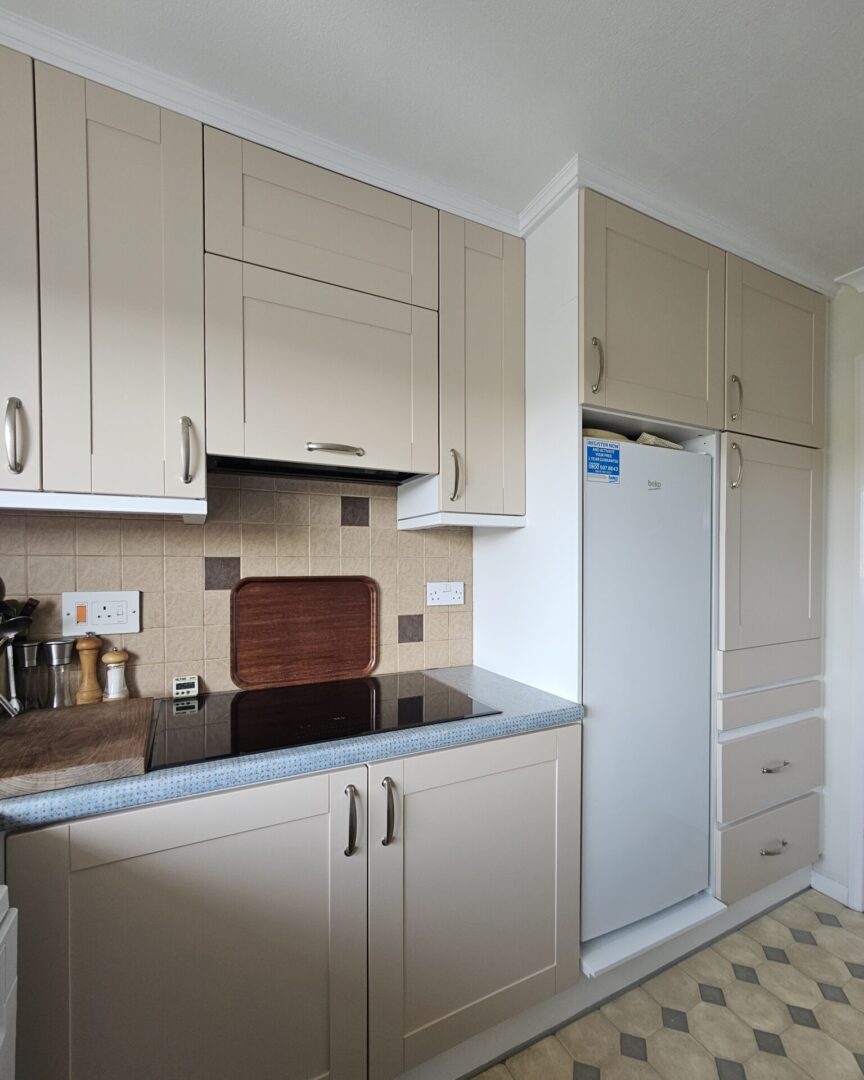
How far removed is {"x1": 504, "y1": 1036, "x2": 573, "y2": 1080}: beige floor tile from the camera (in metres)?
1.31

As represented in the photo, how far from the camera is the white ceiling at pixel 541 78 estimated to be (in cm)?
102

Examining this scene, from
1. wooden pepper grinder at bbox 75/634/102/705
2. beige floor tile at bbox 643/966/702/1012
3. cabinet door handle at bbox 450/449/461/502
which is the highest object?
cabinet door handle at bbox 450/449/461/502

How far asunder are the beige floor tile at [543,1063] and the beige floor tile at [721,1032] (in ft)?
1.26

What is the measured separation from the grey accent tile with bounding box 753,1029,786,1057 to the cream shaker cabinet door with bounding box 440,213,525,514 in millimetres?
1627

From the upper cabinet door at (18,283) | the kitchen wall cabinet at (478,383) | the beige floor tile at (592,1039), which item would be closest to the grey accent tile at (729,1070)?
the beige floor tile at (592,1039)

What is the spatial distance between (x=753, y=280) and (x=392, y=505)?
149 centimetres

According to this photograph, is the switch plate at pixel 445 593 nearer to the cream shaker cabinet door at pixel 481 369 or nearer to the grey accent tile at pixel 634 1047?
the cream shaker cabinet door at pixel 481 369

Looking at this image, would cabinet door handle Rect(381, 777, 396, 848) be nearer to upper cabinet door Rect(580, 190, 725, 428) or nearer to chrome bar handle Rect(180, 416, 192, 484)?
chrome bar handle Rect(180, 416, 192, 484)

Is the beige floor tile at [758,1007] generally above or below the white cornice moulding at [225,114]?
below

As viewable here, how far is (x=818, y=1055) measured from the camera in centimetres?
136

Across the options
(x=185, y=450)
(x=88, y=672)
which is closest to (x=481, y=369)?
(x=185, y=450)

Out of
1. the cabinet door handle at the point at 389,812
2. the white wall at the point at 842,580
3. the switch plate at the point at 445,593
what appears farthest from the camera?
the white wall at the point at 842,580

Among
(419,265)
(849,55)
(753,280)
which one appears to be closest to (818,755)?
(753,280)

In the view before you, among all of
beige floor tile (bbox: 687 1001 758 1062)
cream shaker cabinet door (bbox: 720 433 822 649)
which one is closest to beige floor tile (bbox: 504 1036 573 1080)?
beige floor tile (bbox: 687 1001 758 1062)
